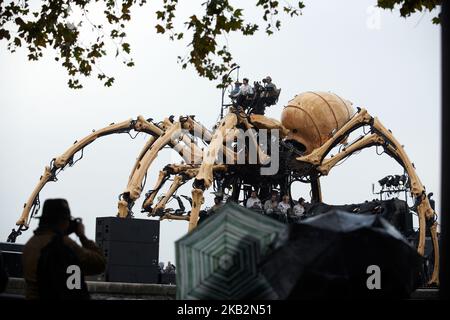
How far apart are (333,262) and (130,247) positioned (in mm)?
10840

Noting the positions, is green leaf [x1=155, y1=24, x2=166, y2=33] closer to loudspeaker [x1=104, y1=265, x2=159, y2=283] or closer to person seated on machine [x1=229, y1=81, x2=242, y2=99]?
loudspeaker [x1=104, y1=265, x2=159, y2=283]

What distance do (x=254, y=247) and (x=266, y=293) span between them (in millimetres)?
285

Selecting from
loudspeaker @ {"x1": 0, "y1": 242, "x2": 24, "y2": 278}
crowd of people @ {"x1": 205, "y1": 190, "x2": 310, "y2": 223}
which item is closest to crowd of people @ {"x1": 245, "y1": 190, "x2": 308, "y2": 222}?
crowd of people @ {"x1": 205, "y1": 190, "x2": 310, "y2": 223}

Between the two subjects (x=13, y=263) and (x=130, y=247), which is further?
(x=13, y=263)

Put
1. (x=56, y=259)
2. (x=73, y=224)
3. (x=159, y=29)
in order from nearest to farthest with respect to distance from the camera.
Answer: (x=56, y=259)
(x=73, y=224)
(x=159, y=29)

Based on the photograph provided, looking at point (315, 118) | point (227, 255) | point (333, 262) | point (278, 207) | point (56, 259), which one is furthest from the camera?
point (315, 118)

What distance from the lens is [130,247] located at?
15156 mm

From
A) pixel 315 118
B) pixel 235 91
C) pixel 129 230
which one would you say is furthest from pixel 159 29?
pixel 315 118

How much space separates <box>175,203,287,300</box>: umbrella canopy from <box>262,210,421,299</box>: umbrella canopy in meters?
0.10

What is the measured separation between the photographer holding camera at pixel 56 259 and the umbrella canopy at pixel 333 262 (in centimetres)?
143

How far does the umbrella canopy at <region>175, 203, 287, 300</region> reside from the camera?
15.6 feet

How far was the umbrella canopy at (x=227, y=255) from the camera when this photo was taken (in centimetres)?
476

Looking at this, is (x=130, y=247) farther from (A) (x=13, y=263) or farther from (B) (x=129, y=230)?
(A) (x=13, y=263)
